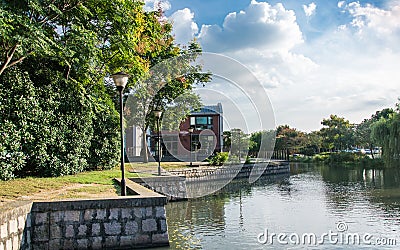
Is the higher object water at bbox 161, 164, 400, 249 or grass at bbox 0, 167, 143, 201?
grass at bbox 0, 167, 143, 201

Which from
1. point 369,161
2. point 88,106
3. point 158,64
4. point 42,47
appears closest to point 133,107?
point 158,64

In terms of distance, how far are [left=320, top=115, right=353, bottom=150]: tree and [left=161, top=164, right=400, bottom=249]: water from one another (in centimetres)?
2547

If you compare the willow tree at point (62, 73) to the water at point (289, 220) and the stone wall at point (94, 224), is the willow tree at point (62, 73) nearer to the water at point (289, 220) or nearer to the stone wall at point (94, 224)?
the stone wall at point (94, 224)

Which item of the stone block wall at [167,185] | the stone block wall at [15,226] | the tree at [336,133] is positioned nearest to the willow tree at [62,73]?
the stone block wall at [167,185]

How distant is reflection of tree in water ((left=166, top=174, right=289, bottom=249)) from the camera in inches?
289

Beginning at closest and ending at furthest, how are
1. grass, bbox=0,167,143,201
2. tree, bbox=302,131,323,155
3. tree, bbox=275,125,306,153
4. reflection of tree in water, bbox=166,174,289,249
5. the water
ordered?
the water < reflection of tree in water, bbox=166,174,289,249 < grass, bbox=0,167,143,201 < tree, bbox=302,131,323,155 < tree, bbox=275,125,306,153

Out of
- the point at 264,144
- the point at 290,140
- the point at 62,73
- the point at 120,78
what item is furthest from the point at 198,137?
the point at 120,78

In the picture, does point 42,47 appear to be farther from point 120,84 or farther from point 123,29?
point 123,29

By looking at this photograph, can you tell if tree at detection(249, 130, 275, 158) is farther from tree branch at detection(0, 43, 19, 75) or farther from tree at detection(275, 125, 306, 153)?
tree branch at detection(0, 43, 19, 75)

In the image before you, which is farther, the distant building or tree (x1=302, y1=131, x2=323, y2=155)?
tree (x1=302, y1=131, x2=323, y2=155)

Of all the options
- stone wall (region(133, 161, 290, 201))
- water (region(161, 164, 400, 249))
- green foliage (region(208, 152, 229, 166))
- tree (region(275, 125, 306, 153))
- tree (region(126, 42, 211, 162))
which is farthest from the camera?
tree (region(275, 125, 306, 153))

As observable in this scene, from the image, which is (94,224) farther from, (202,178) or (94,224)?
(202,178)

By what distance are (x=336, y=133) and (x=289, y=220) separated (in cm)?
3277

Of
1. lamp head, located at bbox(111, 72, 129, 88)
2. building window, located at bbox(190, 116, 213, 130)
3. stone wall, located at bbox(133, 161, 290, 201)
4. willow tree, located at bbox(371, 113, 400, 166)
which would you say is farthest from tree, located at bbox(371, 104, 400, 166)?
lamp head, located at bbox(111, 72, 129, 88)
